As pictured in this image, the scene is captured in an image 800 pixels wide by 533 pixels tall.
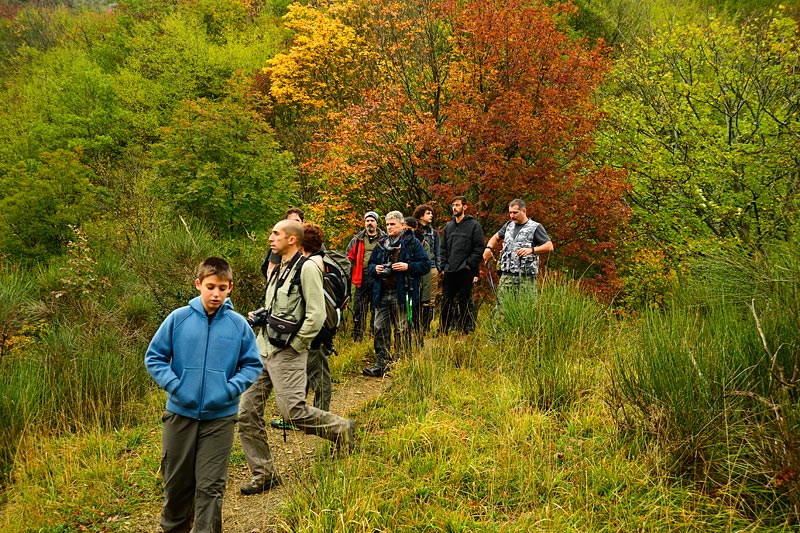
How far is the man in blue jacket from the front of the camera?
696 centimetres

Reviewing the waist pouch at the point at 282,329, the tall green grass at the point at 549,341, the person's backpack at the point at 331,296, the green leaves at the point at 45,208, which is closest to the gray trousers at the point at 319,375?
the person's backpack at the point at 331,296

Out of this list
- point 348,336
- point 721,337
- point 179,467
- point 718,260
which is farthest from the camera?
point 348,336

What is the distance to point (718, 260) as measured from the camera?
15.2 ft

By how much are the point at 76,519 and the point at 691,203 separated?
10670mm

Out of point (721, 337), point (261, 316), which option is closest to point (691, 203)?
point (721, 337)

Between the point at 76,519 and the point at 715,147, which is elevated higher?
the point at 715,147

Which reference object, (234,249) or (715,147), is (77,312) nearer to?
(234,249)

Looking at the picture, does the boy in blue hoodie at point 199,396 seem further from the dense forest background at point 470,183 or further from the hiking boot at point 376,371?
the hiking boot at point 376,371

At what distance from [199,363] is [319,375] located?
1.68 meters

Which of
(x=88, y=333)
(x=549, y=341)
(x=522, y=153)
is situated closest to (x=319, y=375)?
(x=549, y=341)

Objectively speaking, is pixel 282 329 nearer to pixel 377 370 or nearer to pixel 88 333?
pixel 377 370

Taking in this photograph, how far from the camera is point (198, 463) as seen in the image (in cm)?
329

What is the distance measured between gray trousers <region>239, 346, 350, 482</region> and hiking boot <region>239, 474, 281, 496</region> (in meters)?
0.03

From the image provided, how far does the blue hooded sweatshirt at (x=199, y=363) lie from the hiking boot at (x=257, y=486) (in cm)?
118
